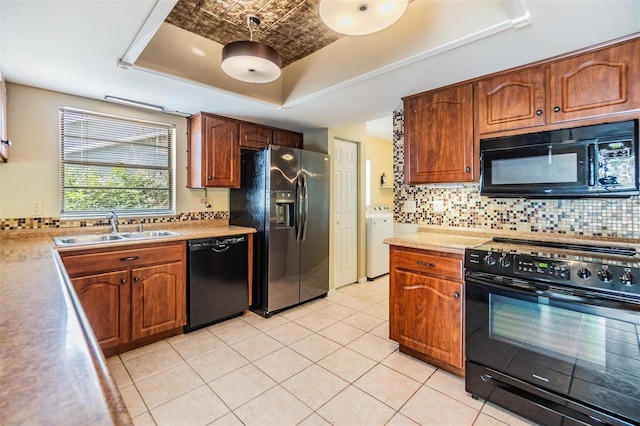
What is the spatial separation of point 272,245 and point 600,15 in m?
2.89

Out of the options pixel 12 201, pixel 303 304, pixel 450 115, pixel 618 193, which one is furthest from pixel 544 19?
pixel 12 201

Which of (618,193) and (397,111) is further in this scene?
(397,111)

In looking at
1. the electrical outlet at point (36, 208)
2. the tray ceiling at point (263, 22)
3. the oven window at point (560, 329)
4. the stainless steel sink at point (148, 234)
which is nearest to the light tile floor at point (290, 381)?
the oven window at point (560, 329)

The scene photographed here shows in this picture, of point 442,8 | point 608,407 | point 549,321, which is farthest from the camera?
→ point 442,8

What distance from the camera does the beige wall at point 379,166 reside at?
585cm

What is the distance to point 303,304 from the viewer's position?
3.62 m

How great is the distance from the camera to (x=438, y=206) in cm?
281

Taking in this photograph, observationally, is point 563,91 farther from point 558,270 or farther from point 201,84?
point 201,84

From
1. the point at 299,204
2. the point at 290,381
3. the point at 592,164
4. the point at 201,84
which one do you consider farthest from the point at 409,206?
the point at 201,84

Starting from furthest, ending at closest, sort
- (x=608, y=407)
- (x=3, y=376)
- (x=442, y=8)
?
(x=442, y=8) < (x=608, y=407) < (x=3, y=376)

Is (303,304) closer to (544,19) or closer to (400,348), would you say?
(400,348)

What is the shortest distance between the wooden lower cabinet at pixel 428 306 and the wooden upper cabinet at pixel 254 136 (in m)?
2.10

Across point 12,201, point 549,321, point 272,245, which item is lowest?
point 549,321

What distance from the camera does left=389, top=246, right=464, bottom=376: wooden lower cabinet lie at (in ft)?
6.88
